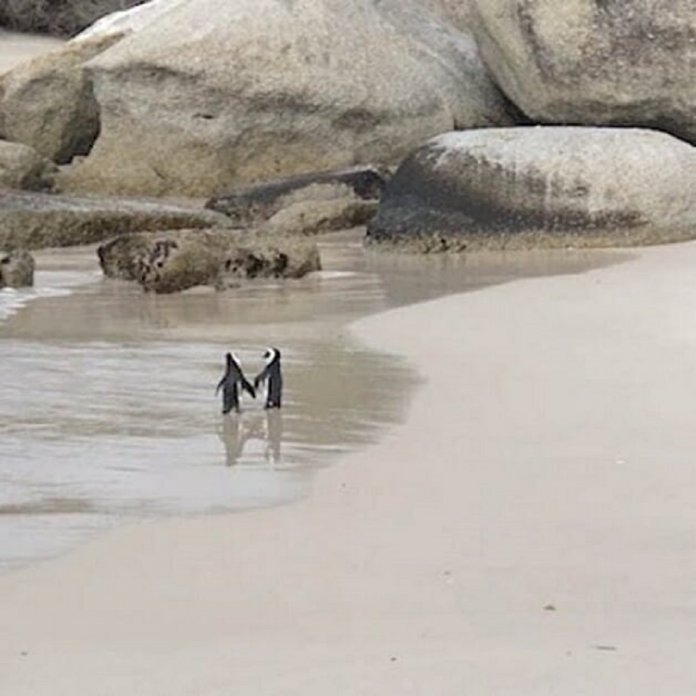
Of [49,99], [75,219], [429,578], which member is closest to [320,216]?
[75,219]

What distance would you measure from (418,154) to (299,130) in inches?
101

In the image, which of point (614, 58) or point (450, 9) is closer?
point (614, 58)

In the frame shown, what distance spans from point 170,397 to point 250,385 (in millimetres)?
347

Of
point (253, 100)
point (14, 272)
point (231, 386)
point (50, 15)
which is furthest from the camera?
point (50, 15)

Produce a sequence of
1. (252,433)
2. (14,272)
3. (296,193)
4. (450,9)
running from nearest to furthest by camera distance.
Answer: (252,433) < (14,272) < (296,193) < (450,9)

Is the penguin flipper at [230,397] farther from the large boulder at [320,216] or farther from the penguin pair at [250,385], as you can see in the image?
the large boulder at [320,216]

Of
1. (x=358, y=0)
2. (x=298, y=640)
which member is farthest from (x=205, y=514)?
(x=358, y=0)

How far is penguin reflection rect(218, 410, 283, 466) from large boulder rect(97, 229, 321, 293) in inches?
167

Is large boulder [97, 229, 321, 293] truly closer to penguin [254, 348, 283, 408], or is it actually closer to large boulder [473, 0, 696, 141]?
large boulder [473, 0, 696, 141]

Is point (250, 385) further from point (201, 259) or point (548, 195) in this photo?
point (548, 195)

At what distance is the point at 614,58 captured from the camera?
14.1 m

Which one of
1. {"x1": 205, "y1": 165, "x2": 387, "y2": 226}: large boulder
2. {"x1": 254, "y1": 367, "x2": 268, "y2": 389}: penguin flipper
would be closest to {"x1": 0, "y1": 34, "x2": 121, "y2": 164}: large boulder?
{"x1": 205, "y1": 165, "x2": 387, "y2": 226}: large boulder

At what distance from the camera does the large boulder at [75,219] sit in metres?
13.0

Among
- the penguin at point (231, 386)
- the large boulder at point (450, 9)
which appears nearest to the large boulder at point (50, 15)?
the large boulder at point (450, 9)
